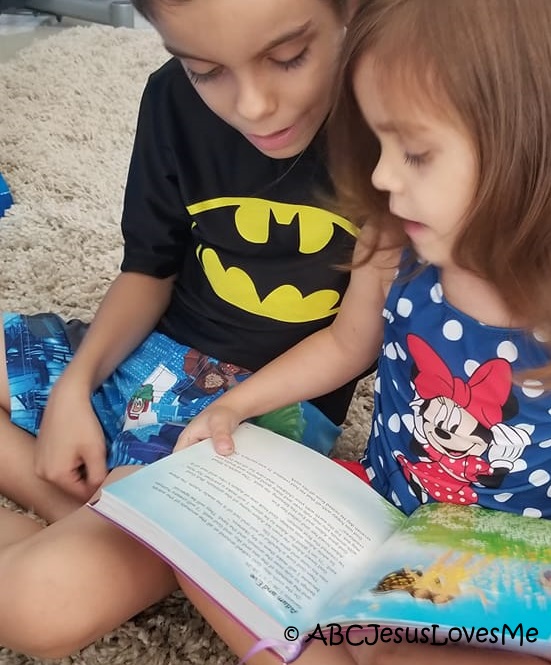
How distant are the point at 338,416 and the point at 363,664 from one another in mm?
314

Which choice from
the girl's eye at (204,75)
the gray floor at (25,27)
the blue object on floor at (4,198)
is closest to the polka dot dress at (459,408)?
the girl's eye at (204,75)

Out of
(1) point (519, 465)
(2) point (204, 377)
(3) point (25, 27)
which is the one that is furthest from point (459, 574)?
(3) point (25, 27)

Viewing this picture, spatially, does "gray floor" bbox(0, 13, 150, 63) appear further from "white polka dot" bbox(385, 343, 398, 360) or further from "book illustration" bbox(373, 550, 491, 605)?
"book illustration" bbox(373, 550, 491, 605)

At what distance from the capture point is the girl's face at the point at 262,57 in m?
0.55

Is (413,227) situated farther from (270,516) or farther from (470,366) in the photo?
(270,516)

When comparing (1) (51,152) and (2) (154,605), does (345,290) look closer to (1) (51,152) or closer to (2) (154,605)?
(2) (154,605)

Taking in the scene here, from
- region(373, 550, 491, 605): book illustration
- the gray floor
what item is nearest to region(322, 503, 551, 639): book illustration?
region(373, 550, 491, 605): book illustration

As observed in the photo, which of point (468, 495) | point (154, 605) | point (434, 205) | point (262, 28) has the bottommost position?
point (154, 605)

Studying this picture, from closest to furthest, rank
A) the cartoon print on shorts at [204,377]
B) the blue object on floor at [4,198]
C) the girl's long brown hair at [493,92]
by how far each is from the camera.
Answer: the girl's long brown hair at [493,92], the cartoon print on shorts at [204,377], the blue object on floor at [4,198]

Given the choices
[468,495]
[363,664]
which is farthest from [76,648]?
[468,495]

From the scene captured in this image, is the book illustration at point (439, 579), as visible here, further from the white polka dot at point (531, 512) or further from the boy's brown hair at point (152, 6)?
the boy's brown hair at point (152, 6)

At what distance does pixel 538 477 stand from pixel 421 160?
0.27m

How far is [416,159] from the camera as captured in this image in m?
0.54

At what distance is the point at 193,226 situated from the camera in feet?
2.57
